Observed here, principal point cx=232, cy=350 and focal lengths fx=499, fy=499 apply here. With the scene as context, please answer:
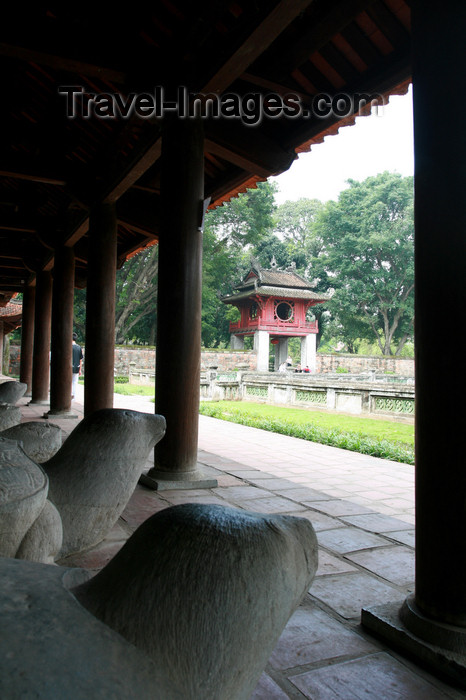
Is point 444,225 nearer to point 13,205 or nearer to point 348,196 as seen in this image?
point 13,205

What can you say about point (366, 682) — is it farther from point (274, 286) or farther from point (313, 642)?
point (274, 286)

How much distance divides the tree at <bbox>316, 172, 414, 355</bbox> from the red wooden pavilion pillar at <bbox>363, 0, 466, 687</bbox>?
3586 cm

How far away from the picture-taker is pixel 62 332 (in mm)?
8180

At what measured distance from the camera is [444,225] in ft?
5.47

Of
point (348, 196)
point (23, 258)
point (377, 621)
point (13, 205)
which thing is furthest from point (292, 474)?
point (348, 196)

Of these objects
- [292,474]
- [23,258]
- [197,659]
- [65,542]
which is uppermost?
[23,258]

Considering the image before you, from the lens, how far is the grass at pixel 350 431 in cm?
659

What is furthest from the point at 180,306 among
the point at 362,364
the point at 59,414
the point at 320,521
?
the point at 362,364

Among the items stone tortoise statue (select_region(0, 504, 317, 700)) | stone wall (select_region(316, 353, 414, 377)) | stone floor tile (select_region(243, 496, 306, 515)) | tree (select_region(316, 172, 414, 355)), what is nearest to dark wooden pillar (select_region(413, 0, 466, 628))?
stone tortoise statue (select_region(0, 504, 317, 700))

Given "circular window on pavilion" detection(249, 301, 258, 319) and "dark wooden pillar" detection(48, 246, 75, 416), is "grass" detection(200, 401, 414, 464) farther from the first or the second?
"circular window on pavilion" detection(249, 301, 258, 319)

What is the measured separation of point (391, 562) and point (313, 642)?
2.95 ft

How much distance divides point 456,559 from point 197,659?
1.13m

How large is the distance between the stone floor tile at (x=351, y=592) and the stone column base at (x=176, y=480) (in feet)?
5.61

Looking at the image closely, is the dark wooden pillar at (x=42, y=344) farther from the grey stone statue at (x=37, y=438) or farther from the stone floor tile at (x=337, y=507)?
the grey stone statue at (x=37, y=438)
